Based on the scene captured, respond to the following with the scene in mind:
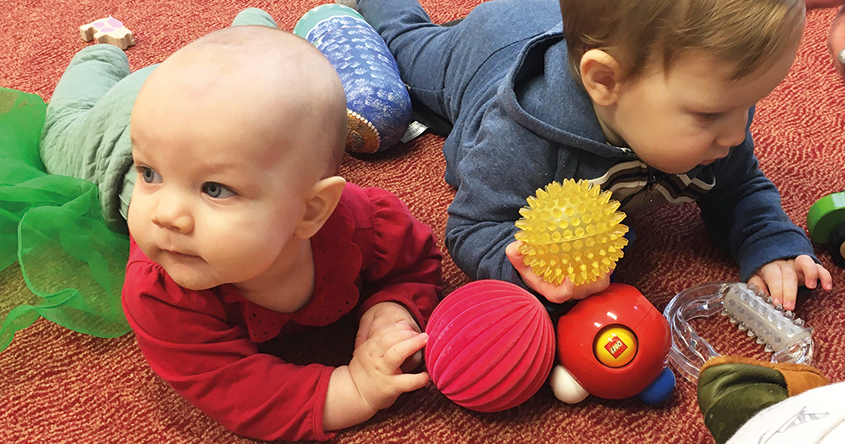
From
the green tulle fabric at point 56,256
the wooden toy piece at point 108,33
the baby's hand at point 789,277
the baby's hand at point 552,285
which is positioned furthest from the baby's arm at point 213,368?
the wooden toy piece at point 108,33

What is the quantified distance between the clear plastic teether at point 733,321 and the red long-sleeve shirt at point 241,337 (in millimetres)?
336

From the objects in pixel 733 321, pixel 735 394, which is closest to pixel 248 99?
pixel 735 394

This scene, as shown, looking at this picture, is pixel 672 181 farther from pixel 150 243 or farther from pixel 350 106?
pixel 150 243

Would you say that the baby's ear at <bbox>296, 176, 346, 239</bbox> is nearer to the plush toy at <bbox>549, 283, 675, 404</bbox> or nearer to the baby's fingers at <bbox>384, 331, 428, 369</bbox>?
the baby's fingers at <bbox>384, 331, 428, 369</bbox>

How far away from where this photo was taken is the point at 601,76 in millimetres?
725

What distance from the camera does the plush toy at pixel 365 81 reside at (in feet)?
3.45

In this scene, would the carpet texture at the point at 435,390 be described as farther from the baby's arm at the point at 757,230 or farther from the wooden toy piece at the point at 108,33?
the wooden toy piece at the point at 108,33

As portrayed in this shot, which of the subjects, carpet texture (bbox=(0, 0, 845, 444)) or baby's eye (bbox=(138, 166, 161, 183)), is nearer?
baby's eye (bbox=(138, 166, 161, 183))

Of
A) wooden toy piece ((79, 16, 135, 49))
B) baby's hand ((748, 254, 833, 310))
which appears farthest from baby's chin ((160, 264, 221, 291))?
wooden toy piece ((79, 16, 135, 49))

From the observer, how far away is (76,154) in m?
0.91

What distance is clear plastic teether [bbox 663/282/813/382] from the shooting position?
2.48ft

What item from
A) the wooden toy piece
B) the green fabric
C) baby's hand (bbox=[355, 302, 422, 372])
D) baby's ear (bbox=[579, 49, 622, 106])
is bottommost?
the wooden toy piece

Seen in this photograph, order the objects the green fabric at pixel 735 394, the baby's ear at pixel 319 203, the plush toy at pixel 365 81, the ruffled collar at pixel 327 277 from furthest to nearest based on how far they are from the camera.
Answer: the plush toy at pixel 365 81 → the ruffled collar at pixel 327 277 → the baby's ear at pixel 319 203 → the green fabric at pixel 735 394

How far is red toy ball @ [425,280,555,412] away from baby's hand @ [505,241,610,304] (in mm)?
27
